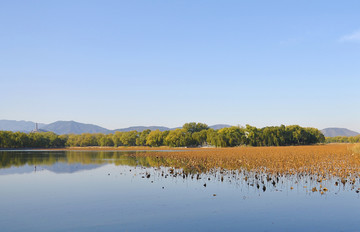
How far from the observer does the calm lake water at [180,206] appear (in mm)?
12812

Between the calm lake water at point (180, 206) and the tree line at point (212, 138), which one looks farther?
the tree line at point (212, 138)

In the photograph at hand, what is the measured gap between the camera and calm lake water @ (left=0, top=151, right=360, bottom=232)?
12.8m

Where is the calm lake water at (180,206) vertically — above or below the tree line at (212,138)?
below

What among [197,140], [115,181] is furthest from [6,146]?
[115,181]

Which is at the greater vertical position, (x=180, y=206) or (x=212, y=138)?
(x=212, y=138)

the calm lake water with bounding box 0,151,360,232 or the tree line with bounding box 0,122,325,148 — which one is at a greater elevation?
the tree line with bounding box 0,122,325,148

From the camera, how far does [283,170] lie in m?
28.0

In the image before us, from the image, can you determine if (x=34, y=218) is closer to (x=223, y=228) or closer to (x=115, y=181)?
(x=223, y=228)

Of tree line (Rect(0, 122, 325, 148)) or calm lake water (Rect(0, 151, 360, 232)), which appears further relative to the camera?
tree line (Rect(0, 122, 325, 148))

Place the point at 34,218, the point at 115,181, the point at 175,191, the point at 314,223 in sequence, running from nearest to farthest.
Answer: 1. the point at 314,223
2. the point at 34,218
3. the point at 175,191
4. the point at 115,181

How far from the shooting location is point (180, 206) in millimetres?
16516

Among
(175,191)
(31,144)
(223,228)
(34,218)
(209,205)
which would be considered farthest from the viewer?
(31,144)

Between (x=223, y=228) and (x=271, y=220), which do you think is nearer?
(x=223, y=228)

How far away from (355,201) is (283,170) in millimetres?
10822
